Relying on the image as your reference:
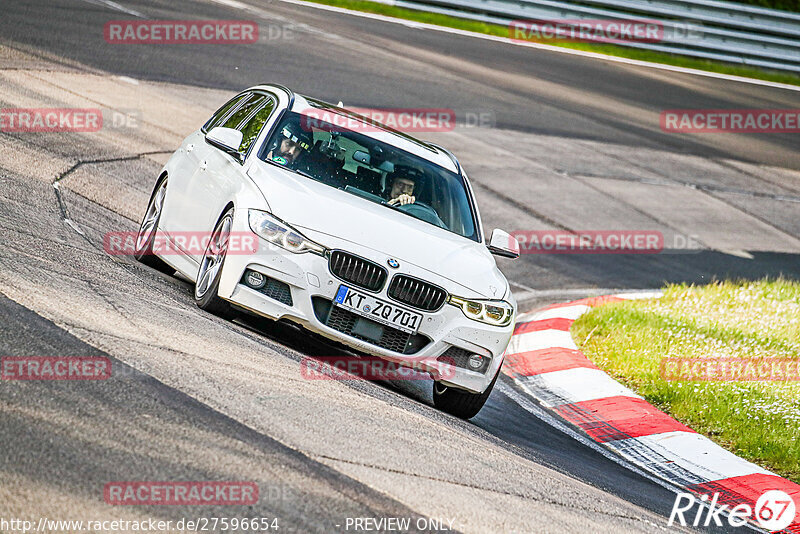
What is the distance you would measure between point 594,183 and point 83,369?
1312 centimetres

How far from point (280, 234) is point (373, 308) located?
0.74 metres

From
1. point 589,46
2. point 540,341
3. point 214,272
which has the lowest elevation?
point 540,341

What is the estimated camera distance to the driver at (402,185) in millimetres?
7977

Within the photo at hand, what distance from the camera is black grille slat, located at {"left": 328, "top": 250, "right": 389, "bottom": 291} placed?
686cm

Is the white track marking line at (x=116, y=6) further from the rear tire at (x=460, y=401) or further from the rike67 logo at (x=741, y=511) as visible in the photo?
the rike67 logo at (x=741, y=511)

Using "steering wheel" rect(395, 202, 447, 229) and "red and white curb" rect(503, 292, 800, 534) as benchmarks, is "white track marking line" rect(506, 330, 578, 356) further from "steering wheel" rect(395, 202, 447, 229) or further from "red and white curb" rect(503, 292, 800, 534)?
"steering wheel" rect(395, 202, 447, 229)

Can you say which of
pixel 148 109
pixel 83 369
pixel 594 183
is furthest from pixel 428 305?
pixel 594 183

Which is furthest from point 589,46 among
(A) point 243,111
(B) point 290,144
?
(B) point 290,144

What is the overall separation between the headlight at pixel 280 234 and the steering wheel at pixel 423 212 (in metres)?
1.13

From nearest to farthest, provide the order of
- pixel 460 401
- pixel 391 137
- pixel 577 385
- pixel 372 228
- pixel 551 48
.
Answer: pixel 372 228 < pixel 460 401 < pixel 391 137 < pixel 577 385 < pixel 551 48

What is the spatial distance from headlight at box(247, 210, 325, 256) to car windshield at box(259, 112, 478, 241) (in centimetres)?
85

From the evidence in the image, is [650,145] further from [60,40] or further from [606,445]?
[606,445]

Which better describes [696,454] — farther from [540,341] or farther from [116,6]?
[116,6]

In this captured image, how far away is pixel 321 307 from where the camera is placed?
686 cm
